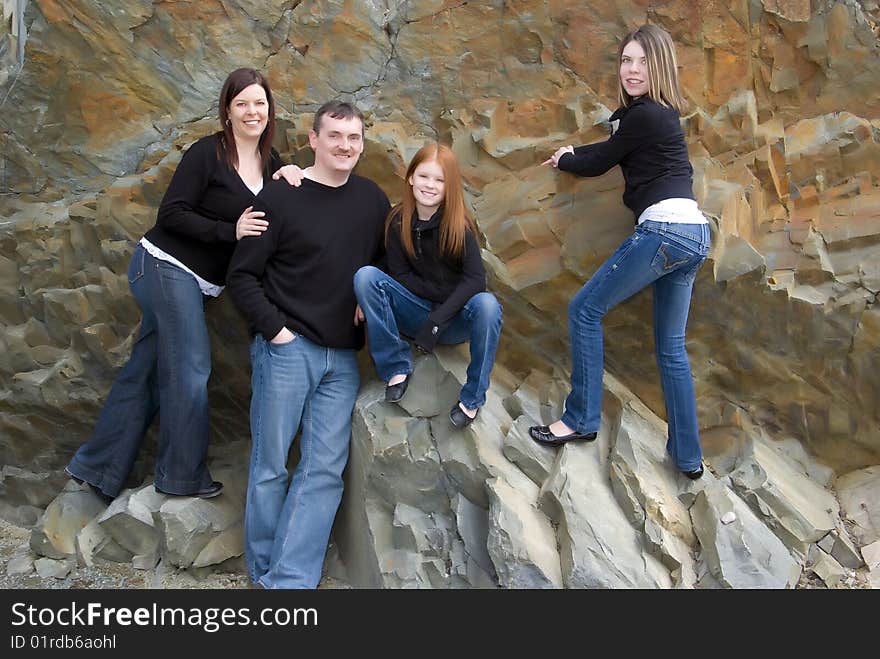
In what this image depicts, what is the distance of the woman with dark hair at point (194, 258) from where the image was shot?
12.7 feet

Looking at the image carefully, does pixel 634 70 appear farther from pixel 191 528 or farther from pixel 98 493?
pixel 98 493

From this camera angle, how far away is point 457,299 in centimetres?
370

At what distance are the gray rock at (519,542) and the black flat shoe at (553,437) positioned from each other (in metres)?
0.30

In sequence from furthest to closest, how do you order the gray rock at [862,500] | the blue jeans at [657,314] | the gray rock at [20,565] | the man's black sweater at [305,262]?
1. the gray rock at [20,565]
2. the gray rock at [862,500]
3. the man's black sweater at [305,262]
4. the blue jeans at [657,314]

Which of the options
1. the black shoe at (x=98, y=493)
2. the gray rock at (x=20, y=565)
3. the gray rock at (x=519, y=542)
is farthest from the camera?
the black shoe at (x=98, y=493)

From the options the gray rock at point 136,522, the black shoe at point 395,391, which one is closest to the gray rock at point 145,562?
the gray rock at point 136,522

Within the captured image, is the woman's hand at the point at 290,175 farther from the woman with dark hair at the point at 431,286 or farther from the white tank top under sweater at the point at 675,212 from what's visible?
the white tank top under sweater at the point at 675,212

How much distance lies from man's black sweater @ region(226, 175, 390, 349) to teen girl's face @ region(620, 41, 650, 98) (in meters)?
1.25

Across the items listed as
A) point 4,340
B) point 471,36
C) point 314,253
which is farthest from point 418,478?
point 4,340

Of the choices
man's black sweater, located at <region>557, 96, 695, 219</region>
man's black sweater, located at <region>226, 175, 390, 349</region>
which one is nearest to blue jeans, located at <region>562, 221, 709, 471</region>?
man's black sweater, located at <region>557, 96, 695, 219</region>

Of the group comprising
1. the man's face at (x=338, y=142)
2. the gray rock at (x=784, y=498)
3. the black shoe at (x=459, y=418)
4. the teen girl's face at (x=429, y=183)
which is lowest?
the gray rock at (x=784, y=498)

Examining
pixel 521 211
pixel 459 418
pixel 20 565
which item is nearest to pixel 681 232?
pixel 521 211

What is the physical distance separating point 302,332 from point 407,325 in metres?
0.47

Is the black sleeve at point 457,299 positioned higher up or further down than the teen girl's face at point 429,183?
further down
